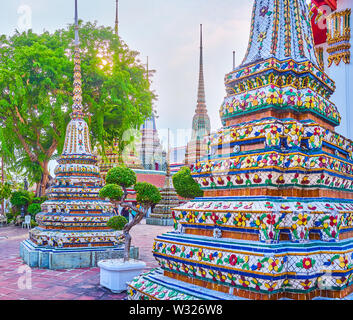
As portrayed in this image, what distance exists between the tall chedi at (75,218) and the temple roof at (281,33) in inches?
234

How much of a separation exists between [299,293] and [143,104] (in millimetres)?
19057

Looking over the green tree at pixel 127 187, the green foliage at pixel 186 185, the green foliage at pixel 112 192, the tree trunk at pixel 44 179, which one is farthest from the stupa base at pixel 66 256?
the tree trunk at pixel 44 179

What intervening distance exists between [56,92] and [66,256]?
38.8 ft

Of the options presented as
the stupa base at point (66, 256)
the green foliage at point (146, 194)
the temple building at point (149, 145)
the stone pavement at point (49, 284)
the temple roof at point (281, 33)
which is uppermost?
the temple building at point (149, 145)

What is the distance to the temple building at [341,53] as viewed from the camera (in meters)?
6.12

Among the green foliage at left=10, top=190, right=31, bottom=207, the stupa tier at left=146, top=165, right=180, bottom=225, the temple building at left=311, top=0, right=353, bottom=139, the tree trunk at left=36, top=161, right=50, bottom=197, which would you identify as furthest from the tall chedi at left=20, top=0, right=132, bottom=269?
the stupa tier at left=146, top=165, right=180, bottom=225

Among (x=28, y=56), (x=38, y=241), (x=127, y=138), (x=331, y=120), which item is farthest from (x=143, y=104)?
(x=331, y=120)

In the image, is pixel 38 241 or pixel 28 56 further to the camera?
pixel 28 56

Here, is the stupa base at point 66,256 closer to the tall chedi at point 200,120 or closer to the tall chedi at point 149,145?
the tall chedi at point 200,120

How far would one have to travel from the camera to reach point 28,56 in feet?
54.1

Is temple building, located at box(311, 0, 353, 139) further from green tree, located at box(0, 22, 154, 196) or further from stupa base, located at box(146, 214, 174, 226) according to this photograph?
stupa base, located at box(146, 214, 174, 226)

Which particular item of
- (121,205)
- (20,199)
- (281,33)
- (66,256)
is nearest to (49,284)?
(66,256)

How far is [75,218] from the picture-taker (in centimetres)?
850
